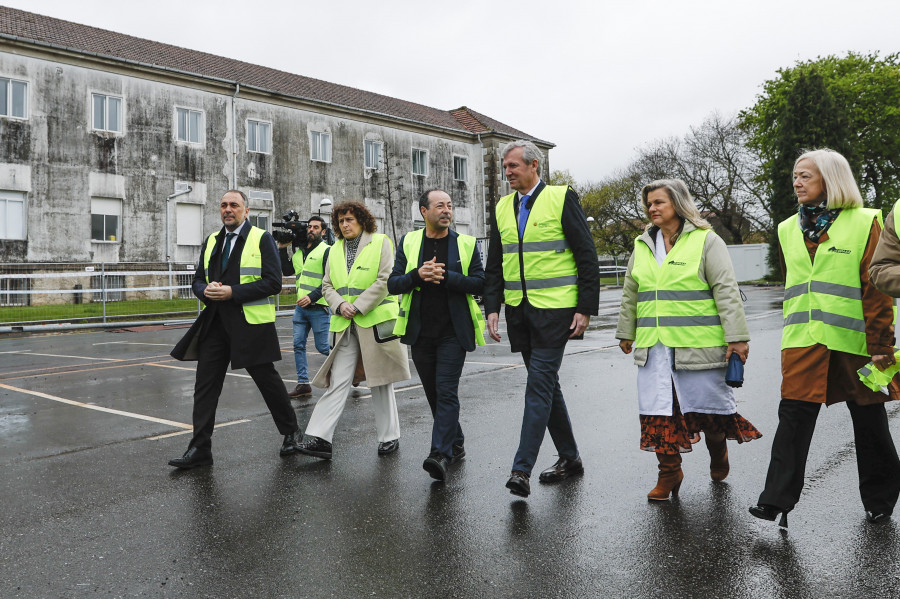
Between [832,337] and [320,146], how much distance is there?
33491mm

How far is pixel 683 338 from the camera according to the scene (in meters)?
4.54

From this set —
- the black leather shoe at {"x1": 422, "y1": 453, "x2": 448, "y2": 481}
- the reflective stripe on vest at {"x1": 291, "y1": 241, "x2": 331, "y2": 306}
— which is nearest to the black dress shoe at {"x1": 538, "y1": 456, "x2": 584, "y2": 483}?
the black leather shoe at {"x1": 422, "y1": 453, "x2": 448, "y2": 481}

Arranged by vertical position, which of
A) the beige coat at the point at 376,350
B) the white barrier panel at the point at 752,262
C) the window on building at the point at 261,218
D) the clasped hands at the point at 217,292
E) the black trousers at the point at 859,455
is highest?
the window on building at the point at 261,218

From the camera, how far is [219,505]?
462cm

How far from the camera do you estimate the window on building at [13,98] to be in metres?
25.9

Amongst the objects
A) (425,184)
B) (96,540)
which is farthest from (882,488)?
(425,184)

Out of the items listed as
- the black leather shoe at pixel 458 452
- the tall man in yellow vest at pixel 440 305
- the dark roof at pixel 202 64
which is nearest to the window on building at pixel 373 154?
the dark roof at pixel 202 64

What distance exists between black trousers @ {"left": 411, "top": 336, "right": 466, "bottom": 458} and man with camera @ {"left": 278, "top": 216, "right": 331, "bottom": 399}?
3.59 metres

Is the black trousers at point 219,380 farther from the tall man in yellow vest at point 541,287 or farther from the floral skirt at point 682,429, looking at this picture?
the floral skirt at point 682,429

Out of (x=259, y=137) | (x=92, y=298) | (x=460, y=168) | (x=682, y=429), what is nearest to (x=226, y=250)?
(x=682, y=429)

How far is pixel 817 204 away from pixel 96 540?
4.26m

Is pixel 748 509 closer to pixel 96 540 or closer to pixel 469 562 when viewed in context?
pixel 469 562

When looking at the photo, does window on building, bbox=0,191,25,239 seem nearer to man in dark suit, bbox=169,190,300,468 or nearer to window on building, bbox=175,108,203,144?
window on building, bbox=175,108,203,144

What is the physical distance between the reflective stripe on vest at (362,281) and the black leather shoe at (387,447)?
93 centimetres
